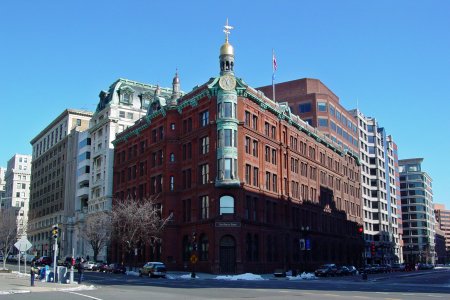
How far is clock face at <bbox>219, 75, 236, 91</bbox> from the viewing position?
6644 cm

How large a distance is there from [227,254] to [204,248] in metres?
3.76

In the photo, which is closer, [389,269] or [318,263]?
[318,263]

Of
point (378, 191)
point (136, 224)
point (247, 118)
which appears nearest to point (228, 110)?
point (247, 118)

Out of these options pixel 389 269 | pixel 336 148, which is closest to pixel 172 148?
pixel 336 148

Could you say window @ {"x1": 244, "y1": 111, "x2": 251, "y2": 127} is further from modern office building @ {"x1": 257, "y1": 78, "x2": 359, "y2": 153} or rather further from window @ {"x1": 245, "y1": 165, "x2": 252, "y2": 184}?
modern office building @ {"x1": 257, "y1": 78, "x2": 359, "y2": 153}

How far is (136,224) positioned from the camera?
69750 mm

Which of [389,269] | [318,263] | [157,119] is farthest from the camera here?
[389,269]

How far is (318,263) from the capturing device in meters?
87.6

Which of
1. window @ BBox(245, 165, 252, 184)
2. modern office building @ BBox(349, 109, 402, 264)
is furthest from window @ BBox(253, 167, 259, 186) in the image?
modern office building @ BBox(349, 109, 402, 264)

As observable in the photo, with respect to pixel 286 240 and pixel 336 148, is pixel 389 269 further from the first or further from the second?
pixel 286 240

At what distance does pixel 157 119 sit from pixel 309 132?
26.6m

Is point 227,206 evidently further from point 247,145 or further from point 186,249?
point 186,249

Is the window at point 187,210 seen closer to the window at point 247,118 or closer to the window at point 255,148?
the window at point 255,148

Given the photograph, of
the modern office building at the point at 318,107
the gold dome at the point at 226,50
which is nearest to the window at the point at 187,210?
the gold dome at the point at 226,50
